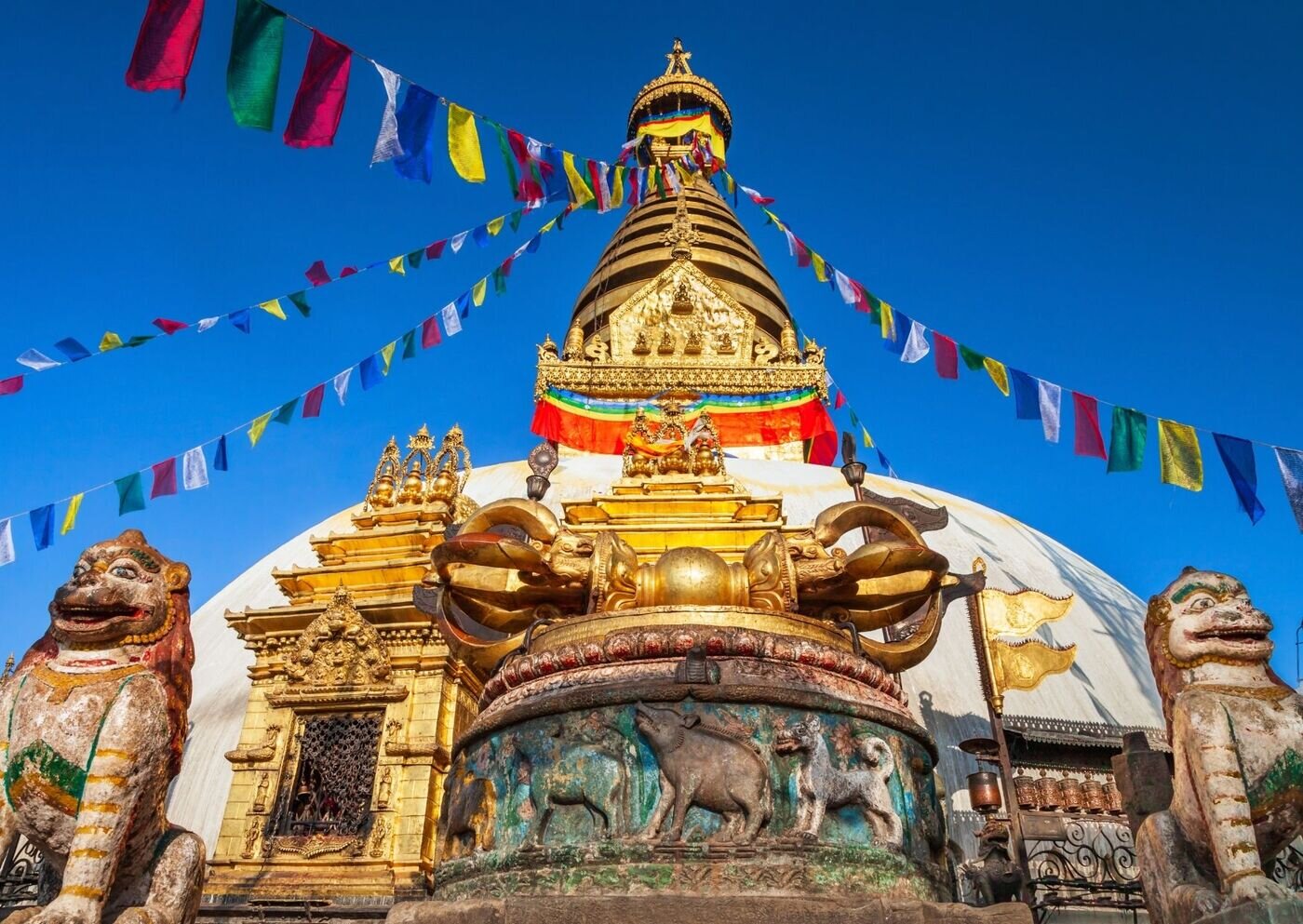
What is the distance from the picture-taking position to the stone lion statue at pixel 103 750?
2.84 meters

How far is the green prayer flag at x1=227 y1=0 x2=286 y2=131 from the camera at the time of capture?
5.00 meters

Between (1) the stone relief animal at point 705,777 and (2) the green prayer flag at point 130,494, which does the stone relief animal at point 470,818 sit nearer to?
(1) the stone relief animal at point 705,777

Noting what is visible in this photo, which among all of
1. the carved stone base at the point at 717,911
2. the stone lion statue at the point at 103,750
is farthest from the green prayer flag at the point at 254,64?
the carved stone base at the point at 717,911

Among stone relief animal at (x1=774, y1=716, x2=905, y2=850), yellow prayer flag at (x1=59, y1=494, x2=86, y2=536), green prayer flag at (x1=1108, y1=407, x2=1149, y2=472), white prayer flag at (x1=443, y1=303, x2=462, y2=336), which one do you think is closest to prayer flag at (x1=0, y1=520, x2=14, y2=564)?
yellow prayer flag at (x1=59, y1=494, x2=86, y2=536)

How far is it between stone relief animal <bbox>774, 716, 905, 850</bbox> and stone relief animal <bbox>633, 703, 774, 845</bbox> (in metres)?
0.13

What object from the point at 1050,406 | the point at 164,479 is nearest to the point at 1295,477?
the point at 1050,406

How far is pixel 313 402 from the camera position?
33.7ft

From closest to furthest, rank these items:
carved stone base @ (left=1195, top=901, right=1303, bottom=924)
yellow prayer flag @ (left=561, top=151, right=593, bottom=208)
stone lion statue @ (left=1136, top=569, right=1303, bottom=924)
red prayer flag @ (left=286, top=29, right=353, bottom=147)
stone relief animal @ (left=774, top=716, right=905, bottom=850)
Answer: carved stone base @ (left=1195, top=901, right=1303, bottom=924), stone lion statue @ (left=1136, top=569, right=1303, bottom=924), stone relief animal @ (left=774, top=716, right=905, bottom=850), red prayer flag @ (left=286, top=29, right=353, bottom=147), yellow prayer flag @ (left=561, top=151, right=593, bottom=208)

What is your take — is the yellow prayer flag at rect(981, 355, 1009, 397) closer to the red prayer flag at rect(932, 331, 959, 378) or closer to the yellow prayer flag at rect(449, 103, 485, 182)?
the red prayer flag at rect(932, 331, 959, 378)

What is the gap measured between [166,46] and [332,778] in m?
5.90

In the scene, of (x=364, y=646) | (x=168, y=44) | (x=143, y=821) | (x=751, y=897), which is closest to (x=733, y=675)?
(x=751, y=897)

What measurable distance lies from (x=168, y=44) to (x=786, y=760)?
14.8 feet

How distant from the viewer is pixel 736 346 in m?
19.8

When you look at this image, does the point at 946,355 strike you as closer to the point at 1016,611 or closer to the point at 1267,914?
the point at 1016,611
